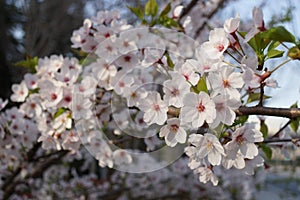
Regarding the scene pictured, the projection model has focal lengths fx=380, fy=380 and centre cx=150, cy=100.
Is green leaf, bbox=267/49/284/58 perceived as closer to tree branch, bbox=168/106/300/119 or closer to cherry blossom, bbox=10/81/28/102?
tree branch, bbox=168/106/300/119

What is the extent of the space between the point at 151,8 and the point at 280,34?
86 centimetres

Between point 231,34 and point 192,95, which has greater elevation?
point 231,34

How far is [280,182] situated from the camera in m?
6.70

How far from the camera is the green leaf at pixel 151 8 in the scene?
151 cm

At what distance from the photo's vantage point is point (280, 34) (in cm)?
73

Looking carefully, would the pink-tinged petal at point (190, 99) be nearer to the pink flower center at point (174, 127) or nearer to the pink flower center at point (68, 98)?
the pink flower center at point (174, 127)

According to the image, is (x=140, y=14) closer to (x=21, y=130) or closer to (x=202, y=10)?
(x=21, y=130)

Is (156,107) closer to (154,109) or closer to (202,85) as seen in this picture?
(154,109)

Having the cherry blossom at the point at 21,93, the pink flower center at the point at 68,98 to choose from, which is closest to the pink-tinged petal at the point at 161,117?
the pink flower center at the point at 68,98

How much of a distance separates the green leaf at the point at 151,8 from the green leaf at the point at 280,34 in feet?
2.74

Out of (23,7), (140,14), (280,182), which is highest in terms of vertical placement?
(23,7)

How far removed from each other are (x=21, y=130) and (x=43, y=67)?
0.29 m

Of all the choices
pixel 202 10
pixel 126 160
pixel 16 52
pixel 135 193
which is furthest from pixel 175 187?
pixel 16 52

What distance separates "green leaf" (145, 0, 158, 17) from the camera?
59.4 inches
